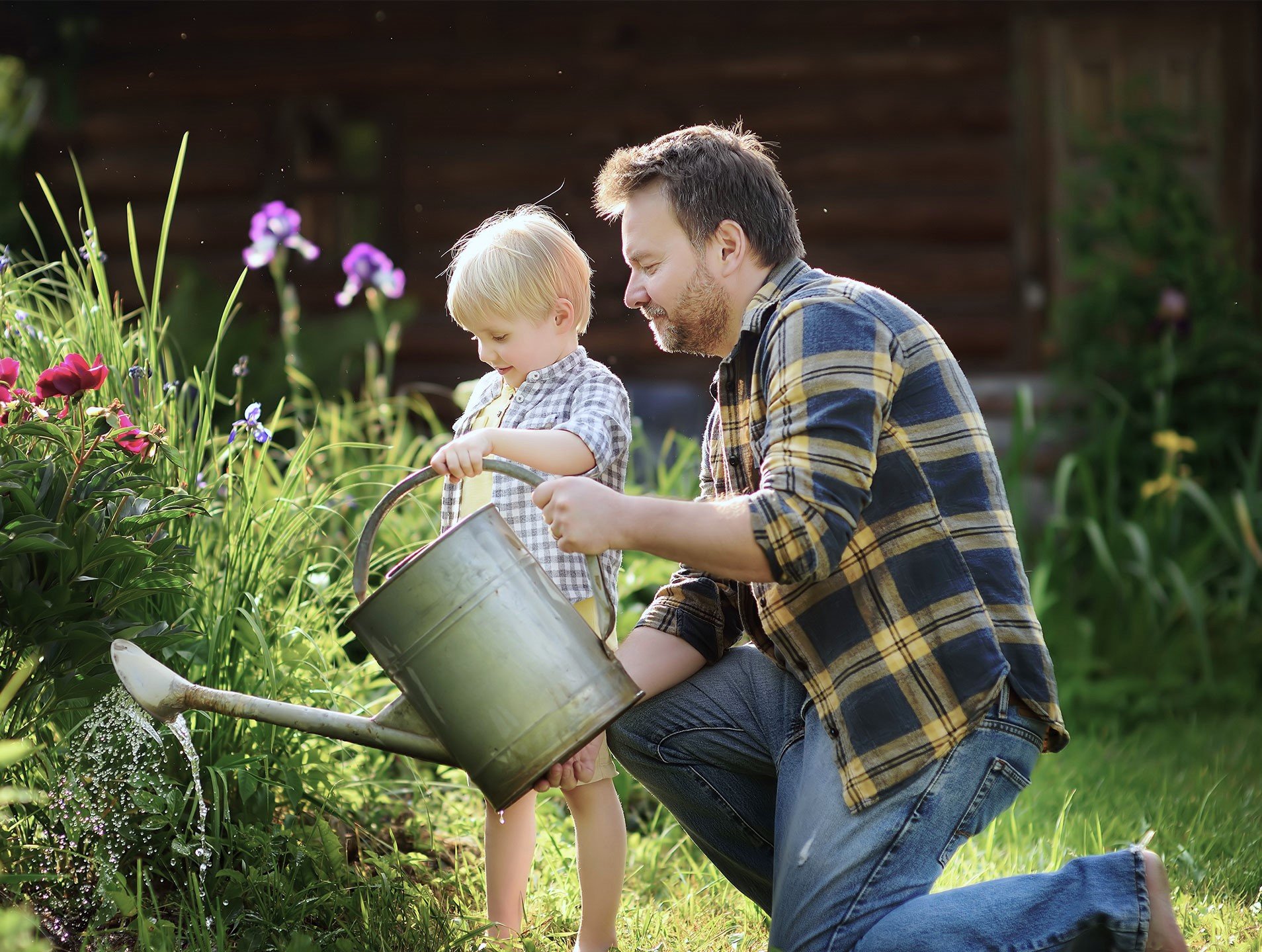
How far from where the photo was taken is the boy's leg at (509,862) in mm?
2152

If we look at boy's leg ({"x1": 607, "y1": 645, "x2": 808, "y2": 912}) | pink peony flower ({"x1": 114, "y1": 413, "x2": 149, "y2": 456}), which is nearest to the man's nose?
boy's leg ({"x1": 607, "y1": 645, "x2": 808, "y2": 912})

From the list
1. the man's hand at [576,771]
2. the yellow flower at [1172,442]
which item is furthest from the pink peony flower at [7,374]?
the yellow flower at [1172,442]

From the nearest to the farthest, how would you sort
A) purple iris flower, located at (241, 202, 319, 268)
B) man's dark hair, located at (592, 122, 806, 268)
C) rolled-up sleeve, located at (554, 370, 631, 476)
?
man's dark hair, located at (592, 122, 806, 268) < rolled-up sleeve, located at (554, 370, 631, 476) < purple iris flower, located at (241, 202, 319, 268)

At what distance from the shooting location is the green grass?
2.25 metres

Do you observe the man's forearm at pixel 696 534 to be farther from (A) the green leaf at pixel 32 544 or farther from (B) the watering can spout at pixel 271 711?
(A) the green leaf at pixel 32 544

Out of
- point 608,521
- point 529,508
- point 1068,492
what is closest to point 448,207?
point 1068,492

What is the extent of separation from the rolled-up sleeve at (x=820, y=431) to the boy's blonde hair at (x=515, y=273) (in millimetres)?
492

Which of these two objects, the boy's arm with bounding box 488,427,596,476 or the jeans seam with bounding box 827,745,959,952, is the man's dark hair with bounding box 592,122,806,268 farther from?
the jeans seam with bounding box 827,745,959,952

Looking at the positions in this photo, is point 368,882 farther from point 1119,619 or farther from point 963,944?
point 1119,619

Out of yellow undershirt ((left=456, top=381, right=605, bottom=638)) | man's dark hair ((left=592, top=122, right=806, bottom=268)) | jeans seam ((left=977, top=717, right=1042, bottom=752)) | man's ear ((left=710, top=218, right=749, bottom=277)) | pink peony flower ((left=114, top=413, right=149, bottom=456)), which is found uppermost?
man's dark hair ((left=592, top=122, right=806, bottom=268))

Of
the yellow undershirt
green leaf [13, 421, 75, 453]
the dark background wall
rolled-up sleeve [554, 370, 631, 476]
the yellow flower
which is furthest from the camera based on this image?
the dark background wall

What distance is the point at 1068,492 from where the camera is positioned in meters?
5.33

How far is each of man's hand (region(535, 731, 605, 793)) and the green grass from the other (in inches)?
10.3

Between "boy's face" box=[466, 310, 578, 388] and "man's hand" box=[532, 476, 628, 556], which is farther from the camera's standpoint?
"boy's face" box=[466, 310, 578, 388]
